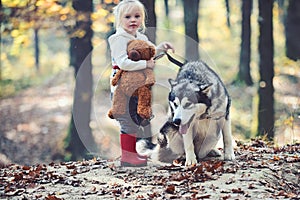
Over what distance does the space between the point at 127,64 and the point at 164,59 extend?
2.58 ft

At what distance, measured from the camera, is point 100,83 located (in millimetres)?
5473

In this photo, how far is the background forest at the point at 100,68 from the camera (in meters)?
8.71

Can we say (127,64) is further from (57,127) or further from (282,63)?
(282,63)

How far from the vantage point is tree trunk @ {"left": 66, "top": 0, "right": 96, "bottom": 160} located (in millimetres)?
8750

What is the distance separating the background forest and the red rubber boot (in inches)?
15.4

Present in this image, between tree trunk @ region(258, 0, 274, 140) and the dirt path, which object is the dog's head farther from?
tree trunk @ region(258, 0, 274, 140)

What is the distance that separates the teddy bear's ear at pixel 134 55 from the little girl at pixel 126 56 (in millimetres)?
34

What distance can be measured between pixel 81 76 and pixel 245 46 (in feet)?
14.4

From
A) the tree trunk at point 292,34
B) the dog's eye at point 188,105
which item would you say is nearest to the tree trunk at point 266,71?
the tree trunk at point 292,34

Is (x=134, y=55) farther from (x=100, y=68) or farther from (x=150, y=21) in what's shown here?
(x=100, y=68)

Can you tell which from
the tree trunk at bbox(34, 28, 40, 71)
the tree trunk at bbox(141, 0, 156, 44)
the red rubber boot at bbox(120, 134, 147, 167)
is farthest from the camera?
the tree trunk at bbox(34, 28, 40, 71)

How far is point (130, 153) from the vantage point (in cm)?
494

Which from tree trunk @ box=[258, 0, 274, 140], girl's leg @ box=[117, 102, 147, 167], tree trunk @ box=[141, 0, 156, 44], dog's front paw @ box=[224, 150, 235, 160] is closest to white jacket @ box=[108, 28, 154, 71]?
girl's leg @ box=[117, 102, 147, 167]

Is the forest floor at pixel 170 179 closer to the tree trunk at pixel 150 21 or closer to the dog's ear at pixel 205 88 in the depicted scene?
the dog's ear at pixel 205 88
